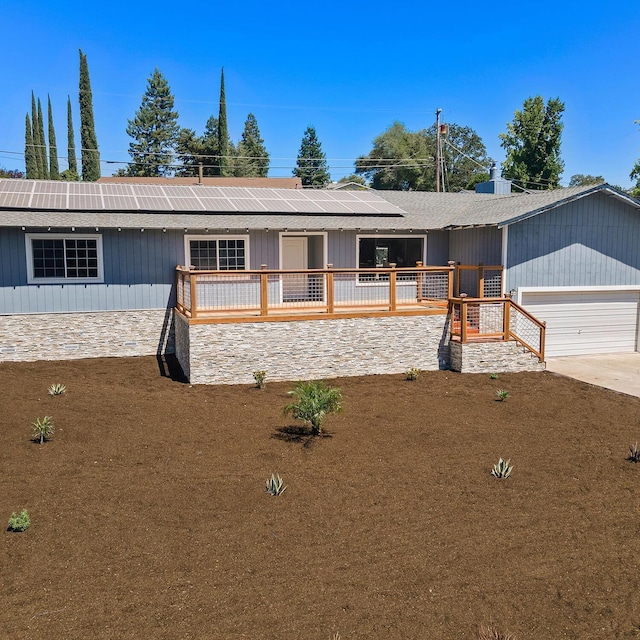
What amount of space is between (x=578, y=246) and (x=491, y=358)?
4.55 metres

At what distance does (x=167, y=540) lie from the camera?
18.6ft

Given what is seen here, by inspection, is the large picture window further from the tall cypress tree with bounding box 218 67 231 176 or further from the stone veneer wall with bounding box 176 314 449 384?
the tall cypress tree with bounding box 218 67 231 176

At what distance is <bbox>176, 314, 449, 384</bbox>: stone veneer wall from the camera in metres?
11.7

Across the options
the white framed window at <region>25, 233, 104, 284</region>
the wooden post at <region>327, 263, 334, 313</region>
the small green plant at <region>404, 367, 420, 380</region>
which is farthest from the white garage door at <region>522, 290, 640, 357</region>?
the white framed window at <region>25, 233, 104, 284</region>

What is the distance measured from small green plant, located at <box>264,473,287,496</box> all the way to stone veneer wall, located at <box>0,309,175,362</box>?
781cm

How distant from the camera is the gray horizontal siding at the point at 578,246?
14.6 meters

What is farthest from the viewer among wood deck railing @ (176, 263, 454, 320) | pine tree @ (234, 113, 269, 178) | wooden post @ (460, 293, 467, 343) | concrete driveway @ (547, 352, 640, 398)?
pine tree @ (234, 113, 269, 178)

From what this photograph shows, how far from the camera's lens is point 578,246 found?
592 inches

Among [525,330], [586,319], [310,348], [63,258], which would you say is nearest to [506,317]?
[525,330]

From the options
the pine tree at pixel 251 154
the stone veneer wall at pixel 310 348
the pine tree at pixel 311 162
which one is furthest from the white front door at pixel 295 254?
the pine tree at pixel 311 162

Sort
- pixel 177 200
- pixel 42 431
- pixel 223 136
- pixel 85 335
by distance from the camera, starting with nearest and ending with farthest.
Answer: pixel 42 431 < pixel 85 335 < pixel 177 200 < pixel 223 136

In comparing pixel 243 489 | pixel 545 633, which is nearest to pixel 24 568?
pixel 243 489

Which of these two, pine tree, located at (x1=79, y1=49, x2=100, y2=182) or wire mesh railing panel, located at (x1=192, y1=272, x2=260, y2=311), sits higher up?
pine tree, located at (x1=79, y1=49, x2=100, y2=182)

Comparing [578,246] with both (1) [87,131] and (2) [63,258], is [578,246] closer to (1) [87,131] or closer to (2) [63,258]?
(2) [63,258]
